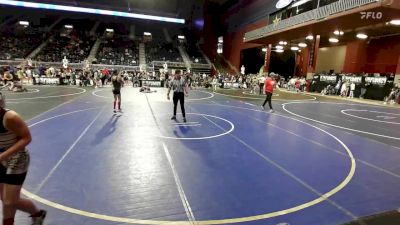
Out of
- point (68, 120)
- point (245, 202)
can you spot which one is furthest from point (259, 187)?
point (68, 120)

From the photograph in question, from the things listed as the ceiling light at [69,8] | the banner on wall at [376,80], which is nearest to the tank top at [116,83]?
the banner on wall at [376,80]

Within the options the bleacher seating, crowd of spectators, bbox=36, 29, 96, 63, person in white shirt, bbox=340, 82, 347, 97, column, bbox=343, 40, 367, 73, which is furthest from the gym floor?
the bleacher seating

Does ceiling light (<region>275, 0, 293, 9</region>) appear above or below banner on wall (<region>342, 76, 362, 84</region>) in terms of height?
above

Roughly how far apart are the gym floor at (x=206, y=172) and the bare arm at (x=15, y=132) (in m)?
1.27

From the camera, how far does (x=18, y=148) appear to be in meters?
2.80

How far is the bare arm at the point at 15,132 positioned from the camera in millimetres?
2762

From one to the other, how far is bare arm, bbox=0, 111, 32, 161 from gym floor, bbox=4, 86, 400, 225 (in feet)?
4.18

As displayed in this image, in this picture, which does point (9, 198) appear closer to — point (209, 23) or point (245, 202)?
point (245, 202)

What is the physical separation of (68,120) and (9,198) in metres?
7.41

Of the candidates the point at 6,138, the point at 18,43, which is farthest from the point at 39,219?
the point at 18,43

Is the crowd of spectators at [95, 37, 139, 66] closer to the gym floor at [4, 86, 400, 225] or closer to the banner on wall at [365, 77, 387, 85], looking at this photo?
the banner on wall at [365, 77, 387, 85]

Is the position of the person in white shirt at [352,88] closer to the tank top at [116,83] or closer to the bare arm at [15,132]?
the tank top at [116,83]

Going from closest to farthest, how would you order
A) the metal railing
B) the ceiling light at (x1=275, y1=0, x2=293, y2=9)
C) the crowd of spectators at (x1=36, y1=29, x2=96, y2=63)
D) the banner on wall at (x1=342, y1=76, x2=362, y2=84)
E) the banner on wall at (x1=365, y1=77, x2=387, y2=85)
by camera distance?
the metal railing, the banner on wall at (x1=365, y1=77, x2=387, y2=85), the banner on wall at (x1=342, y1=76, x2=362, y2=84), the ceiling light at (x1=275, y1=0, x2=293, y2=9), the crowd of spectators at (x1=36, y1=29, x2=96, y2=63)

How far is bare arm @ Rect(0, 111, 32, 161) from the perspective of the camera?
2762 mm
